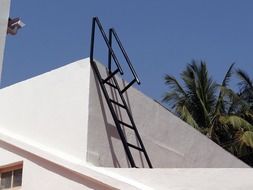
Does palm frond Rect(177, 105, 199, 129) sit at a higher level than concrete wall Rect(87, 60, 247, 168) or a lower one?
higher

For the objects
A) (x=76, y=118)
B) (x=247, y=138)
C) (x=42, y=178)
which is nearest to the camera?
(x=42, y=178)

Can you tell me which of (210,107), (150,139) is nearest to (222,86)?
(210,107)

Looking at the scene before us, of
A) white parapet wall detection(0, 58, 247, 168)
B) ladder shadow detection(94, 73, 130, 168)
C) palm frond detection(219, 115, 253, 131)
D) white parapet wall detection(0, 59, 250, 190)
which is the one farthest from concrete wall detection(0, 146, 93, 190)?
palm frond detection(219, 115, 253, 131)

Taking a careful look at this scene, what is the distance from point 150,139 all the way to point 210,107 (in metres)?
13.3

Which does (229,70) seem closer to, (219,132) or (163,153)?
(219,132)

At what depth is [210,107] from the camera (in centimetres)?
2166

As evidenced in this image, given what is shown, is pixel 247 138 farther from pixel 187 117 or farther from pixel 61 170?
pixel 61 170

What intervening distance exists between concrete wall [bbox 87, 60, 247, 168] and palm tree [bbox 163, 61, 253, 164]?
7300mm

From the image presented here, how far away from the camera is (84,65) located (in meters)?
7.63

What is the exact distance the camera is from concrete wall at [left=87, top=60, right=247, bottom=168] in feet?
24.1

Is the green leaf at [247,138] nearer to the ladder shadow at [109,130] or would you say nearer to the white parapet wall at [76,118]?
the white parapet wall at [76,118]

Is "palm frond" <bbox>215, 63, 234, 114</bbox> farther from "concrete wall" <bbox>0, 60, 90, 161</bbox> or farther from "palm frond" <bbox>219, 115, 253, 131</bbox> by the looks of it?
"concrete wall" <bbox>0, 60, 90, 161</bbox>

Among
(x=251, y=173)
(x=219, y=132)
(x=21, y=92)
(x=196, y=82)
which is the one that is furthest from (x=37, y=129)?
(x=196, y=82)

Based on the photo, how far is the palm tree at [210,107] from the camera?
1895 cm
